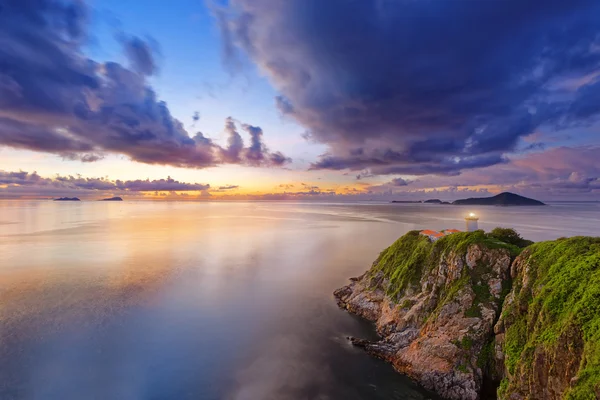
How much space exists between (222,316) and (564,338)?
111ft

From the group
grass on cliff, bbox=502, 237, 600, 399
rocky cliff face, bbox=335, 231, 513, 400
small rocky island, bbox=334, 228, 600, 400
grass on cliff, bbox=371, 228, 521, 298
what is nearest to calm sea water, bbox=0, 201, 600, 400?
rocky cliff face, bbox=335, 231, 513, 400

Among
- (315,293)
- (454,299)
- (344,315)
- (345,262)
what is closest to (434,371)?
(454,299)

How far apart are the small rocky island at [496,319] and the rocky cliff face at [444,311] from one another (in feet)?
0.25

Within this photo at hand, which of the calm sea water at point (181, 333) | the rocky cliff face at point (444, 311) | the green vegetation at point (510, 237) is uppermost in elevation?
the green vegetation at point (510, 237)

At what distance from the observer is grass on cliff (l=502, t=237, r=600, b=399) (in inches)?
556

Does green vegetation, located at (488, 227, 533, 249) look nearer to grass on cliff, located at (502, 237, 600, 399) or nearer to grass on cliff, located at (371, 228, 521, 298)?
grass on cliff, located at (371, 228, 521, 298)

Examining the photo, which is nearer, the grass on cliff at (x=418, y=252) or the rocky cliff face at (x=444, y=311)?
the rocky cliff face at (x=444, y=311)

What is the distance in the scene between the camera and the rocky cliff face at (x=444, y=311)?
2228 centimetres

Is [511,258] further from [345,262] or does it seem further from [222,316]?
[345,262]

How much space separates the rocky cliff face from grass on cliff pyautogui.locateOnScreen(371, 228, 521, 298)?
0.34ft

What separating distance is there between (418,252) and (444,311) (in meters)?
11.1

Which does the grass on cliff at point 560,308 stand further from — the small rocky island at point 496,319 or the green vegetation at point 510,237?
the green vegetation at point 510,237

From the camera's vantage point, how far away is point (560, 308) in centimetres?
1733

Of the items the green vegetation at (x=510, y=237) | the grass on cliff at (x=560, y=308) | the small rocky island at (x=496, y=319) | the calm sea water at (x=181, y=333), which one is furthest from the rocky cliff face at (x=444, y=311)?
the grass on cliff at (x=560, y=308)
